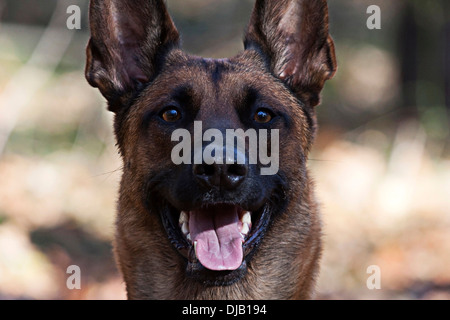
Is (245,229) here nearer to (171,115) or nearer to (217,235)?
(217,235)

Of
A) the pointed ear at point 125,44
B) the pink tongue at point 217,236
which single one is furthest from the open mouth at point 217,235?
the pointed ear at point 125,44

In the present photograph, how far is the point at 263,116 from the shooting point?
372 centimetres

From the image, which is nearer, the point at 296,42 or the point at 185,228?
the point at 185,228

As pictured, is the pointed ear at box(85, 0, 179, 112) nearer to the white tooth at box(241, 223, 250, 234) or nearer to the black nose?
the black nose

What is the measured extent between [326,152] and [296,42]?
567cm

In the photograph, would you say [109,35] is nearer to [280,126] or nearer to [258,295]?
[280,126]

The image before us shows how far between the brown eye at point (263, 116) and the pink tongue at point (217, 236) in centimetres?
57

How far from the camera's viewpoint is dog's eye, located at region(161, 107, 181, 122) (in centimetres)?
368

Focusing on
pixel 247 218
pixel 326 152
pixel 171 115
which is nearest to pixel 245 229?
pixel 247 218

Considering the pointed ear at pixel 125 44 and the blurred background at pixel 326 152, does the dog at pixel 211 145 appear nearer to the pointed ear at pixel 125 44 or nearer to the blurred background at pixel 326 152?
the pointed ear at pixel 125 44

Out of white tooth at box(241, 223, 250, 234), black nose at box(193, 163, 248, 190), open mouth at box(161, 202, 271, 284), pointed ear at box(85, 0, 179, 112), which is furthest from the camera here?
pointed ear at box(85, 0, 179, 112)

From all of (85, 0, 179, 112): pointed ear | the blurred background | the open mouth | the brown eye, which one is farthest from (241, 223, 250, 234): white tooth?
the blurred background

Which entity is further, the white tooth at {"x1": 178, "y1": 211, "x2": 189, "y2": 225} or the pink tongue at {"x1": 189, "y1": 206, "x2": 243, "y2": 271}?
the white tooth at {"x1": 178, "y1": 211, "x2": 189, "y2": 225}

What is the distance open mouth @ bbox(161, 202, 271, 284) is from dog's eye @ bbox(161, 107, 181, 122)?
0.52m
